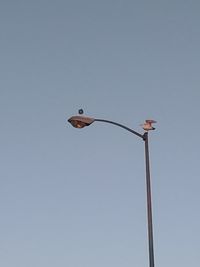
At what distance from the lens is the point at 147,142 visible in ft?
73.0

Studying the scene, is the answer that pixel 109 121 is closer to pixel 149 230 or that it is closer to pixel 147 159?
pixel 147 159

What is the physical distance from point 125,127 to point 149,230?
3188 millimetres

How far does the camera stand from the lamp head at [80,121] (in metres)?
22.2

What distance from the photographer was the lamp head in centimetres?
2217

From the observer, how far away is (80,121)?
875 inches

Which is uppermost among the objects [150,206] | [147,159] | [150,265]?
[147,159]

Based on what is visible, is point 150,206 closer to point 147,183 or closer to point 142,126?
point 147,183

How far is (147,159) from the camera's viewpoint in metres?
21.9

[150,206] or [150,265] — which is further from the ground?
[150,206]

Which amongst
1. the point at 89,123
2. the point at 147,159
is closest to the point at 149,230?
the point at 147,159

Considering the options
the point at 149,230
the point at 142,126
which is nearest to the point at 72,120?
the point at 142,126

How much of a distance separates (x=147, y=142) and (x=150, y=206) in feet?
6.42

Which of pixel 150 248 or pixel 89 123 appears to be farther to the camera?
pixel 89 123

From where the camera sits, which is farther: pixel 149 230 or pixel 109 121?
pixel 109 121
